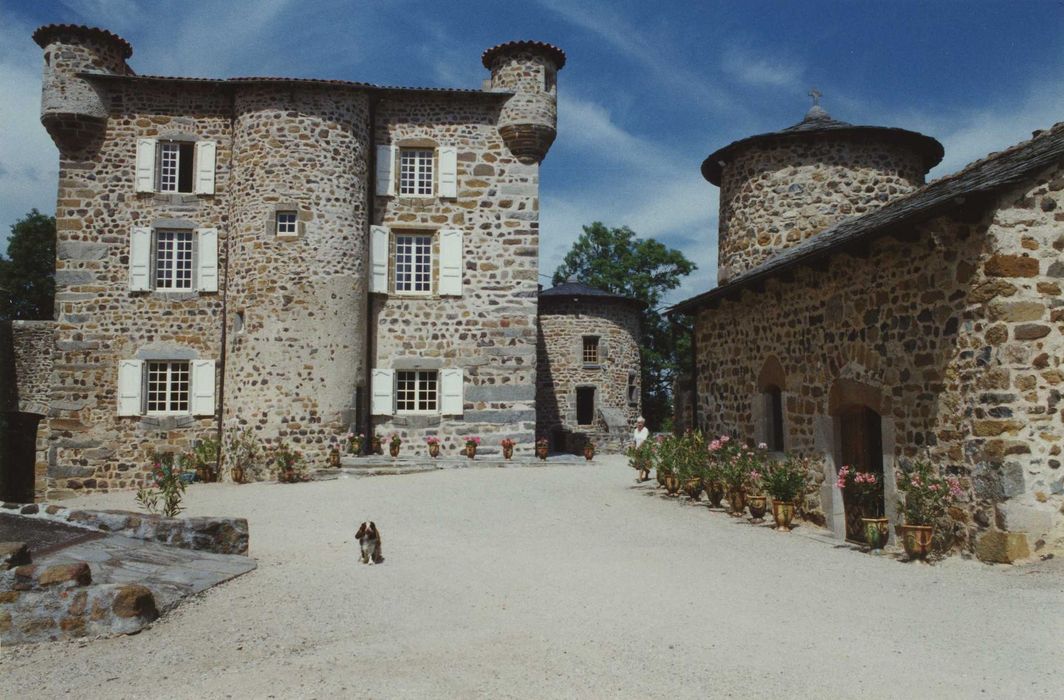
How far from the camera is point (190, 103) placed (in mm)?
17875

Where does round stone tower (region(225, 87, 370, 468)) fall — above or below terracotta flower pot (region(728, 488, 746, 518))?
above

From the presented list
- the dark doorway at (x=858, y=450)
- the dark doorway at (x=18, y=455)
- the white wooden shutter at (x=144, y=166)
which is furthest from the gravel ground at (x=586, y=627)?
the dark doorway at (x=18, y=455)

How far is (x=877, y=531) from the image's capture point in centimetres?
812

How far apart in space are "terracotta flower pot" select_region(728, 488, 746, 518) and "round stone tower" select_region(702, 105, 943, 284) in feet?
18.1

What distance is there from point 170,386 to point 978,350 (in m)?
15.9

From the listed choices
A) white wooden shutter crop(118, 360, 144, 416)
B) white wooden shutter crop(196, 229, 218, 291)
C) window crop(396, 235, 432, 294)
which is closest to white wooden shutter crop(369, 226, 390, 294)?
window crop(396, 235, 432, 294)

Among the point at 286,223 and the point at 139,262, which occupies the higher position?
the point at 286,223

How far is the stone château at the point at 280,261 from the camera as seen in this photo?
664 inches

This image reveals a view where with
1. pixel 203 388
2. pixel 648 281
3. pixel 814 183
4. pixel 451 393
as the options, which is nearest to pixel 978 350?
pixel 814 183

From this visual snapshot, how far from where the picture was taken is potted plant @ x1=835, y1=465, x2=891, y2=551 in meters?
8.15

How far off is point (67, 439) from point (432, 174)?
32.7ft

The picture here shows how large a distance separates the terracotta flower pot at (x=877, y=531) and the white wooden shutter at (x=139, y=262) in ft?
50.9

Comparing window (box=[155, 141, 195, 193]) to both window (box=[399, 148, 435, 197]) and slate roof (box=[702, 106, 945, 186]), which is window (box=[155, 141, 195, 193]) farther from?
slate roof (box=[702, 106, 945, 186])

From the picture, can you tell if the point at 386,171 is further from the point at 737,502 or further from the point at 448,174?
the point at 737,502
